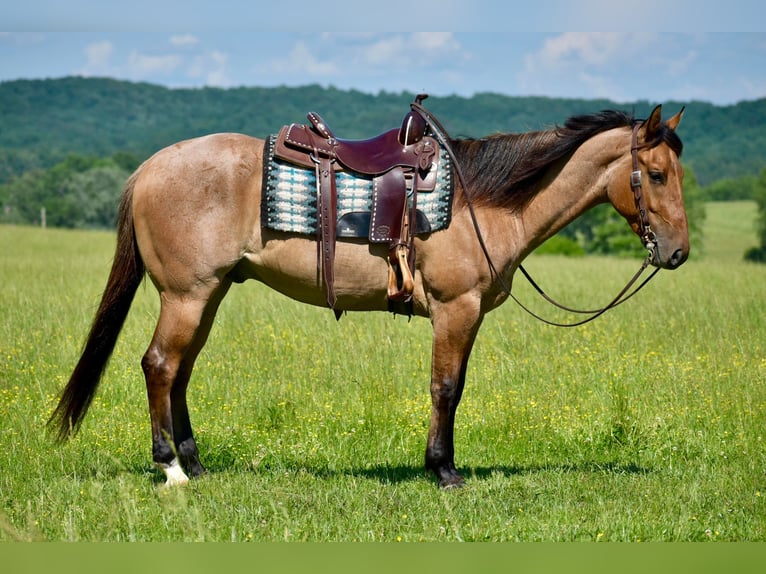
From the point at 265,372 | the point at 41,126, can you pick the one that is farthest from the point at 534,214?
the point at 41,126

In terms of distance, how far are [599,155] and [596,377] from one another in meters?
3.12

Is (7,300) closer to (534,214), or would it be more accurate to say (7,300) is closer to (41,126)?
(534,214)

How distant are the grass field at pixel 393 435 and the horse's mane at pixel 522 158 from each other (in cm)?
208

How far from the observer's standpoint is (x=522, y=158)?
5.78m

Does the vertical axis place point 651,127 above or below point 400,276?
above

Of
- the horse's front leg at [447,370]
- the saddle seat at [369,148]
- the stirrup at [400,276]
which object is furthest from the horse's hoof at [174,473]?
the saddle seat at [369,148]

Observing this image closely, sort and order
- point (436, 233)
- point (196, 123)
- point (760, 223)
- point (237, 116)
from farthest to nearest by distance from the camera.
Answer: point (196, 123) < point (237, 116) < point (760, 223) < point (436, 233)

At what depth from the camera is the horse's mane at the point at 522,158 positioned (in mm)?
5711

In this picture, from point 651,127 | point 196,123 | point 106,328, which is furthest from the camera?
point 196,123

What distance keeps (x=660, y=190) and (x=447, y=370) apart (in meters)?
1.91

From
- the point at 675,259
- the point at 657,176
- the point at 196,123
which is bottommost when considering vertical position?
the point at 675,259

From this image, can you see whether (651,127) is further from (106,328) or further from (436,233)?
(106,328)

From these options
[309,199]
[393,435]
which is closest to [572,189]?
[309,199]

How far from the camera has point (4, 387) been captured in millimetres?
7922
